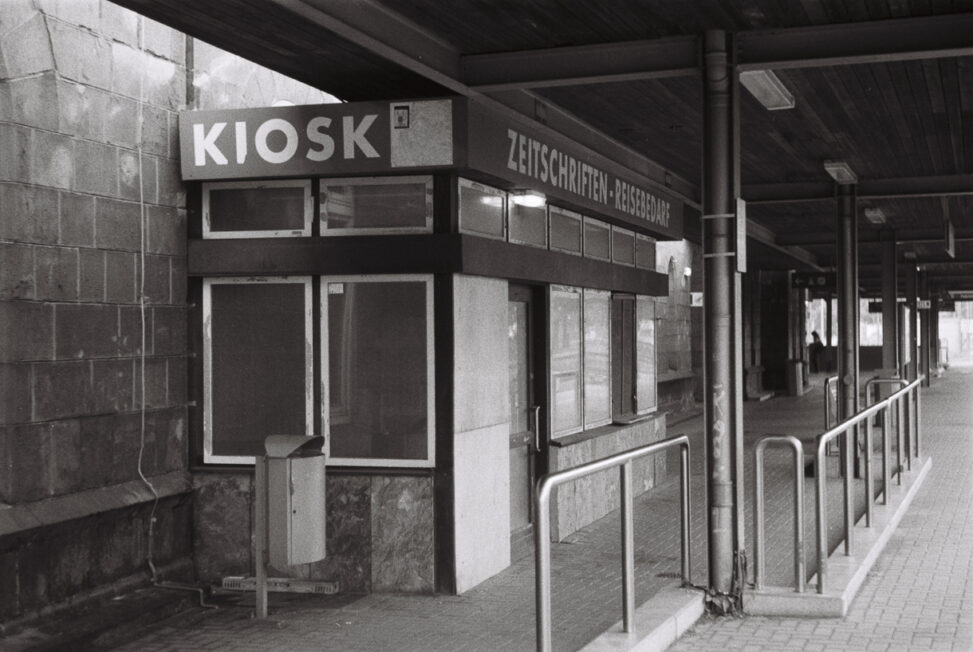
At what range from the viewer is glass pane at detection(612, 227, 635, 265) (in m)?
10.7

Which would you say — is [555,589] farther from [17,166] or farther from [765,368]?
[765,368]

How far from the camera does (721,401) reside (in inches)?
265

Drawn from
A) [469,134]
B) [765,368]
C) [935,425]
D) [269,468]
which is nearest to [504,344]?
[469,134]

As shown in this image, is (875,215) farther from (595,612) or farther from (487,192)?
(595,612)

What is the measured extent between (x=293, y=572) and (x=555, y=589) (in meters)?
1.63

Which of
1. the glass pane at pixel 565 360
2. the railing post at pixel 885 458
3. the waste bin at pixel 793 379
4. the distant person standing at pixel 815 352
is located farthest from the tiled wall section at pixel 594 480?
the distant person standing at pixel 815 352

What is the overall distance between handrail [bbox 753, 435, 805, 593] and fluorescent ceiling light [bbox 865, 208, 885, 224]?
1010cm

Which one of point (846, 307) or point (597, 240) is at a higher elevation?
point (597, 240)

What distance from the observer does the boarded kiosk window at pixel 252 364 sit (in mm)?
7527

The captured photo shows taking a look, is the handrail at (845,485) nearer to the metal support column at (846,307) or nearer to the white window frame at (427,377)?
the white window frame at (427,377)

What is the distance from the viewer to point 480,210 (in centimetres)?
766

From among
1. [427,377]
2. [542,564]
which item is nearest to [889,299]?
[427,377]

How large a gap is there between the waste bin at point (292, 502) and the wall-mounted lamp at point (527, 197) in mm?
2535

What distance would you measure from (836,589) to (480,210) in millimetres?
3178
